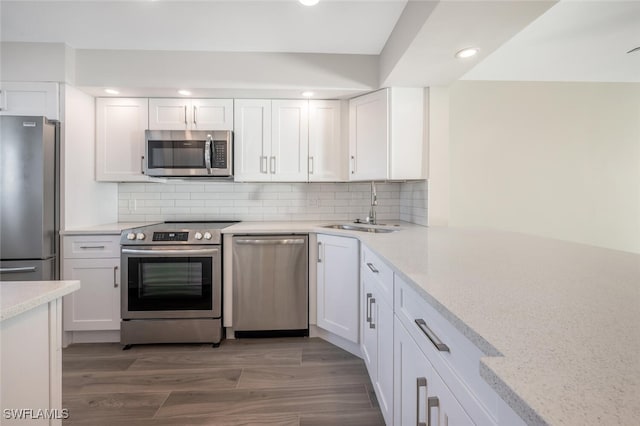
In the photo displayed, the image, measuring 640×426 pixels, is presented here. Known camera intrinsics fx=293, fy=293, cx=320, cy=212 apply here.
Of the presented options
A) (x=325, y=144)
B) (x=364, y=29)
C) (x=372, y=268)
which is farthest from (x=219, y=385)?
(x=364, y=29)

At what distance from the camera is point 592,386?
16.1 inches

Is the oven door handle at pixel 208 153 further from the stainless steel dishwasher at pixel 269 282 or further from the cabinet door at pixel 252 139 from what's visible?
the stainless steel dishwasher at pixel 269 282

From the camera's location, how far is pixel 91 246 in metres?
2.38

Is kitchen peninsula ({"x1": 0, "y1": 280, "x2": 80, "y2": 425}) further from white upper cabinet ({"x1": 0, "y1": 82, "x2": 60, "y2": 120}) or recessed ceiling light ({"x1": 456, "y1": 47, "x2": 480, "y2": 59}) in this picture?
recessed ceiling light ({"x1": 456, "y1": 47, "x2": 480, "y2": 59})

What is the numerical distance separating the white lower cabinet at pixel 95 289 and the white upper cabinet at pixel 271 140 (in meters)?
1.24

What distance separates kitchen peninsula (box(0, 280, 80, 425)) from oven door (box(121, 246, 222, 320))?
142 centimetres

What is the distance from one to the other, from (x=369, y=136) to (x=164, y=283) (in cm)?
213

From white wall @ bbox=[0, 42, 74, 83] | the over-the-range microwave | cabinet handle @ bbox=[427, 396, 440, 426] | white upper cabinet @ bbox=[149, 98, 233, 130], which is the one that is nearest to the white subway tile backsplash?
the over-the-range microwave

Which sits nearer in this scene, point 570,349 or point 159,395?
point 570,349

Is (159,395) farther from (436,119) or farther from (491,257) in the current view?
(436,119)

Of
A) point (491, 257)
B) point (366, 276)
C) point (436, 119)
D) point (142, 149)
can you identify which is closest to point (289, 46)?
point (436, 119)

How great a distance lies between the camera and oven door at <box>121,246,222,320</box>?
236 cm

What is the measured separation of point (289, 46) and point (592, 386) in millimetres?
→ 2620

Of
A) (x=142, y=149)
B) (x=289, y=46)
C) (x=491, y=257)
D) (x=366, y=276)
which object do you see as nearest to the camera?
(x=491, y=257)
